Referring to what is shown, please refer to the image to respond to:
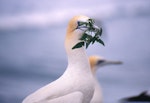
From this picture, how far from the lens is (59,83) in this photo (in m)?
1.98

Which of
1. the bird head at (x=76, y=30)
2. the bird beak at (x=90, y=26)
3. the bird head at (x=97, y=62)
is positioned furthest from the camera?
the bird head at (x=97, y=62)

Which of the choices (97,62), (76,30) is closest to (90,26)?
(76,30)

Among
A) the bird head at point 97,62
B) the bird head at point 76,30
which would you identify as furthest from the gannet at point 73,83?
the bird head at point 97,62

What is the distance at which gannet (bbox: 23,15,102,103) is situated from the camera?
194 centimetres

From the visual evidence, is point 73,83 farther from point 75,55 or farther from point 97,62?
point 97,62

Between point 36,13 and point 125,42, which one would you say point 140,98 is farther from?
point 36,13

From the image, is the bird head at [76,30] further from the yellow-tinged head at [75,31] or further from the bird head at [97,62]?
the bird head at [97,62]

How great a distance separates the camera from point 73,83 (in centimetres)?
195

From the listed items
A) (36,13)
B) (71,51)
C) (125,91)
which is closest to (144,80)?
(125,91)

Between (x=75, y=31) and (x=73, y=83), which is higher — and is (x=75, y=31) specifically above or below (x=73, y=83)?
above

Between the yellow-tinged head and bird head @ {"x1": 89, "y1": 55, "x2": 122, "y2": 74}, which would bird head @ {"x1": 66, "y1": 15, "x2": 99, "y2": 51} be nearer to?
the yellow-tinged head

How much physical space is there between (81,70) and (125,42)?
5.34ft

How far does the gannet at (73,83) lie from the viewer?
1938 mm

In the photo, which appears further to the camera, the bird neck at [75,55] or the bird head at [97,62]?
the bird head at [97,62]
